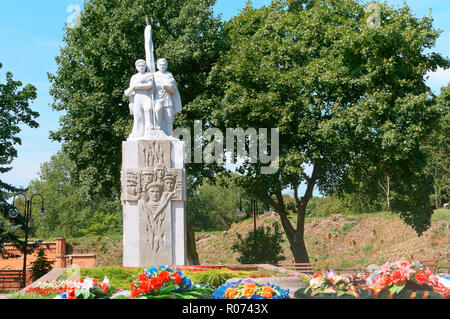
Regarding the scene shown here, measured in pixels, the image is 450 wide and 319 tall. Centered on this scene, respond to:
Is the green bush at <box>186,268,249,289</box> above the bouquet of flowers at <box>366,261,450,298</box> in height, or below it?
below

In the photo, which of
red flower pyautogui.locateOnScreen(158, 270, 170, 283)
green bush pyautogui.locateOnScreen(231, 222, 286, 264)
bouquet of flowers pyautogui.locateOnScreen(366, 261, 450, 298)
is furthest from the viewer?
green bush pyautogui.locateOnScreen(231, 222, 286, 264)

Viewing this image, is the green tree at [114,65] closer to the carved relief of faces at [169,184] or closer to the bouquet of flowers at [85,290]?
the carved relief of faces at [169,184]

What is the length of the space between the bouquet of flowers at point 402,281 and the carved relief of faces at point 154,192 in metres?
10.4

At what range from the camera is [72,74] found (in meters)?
26.7

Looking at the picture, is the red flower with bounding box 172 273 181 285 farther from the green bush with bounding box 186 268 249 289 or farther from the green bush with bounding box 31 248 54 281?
the green bush with bounding box 31 248 54 281

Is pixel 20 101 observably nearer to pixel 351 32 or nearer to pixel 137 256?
pixel 137 256

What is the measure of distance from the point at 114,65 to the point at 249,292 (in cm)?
1968

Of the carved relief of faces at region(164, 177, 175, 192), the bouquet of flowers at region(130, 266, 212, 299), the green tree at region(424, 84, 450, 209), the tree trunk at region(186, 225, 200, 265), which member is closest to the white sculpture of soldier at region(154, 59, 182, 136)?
the carved relief of faces at region(164, 177, 175, 192)

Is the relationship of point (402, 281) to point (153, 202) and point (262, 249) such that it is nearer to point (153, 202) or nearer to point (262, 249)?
point (153, 202)

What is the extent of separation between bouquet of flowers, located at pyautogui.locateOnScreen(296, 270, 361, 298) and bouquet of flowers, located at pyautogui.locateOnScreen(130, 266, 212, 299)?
1.33 meters

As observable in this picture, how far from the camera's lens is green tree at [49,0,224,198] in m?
24.9

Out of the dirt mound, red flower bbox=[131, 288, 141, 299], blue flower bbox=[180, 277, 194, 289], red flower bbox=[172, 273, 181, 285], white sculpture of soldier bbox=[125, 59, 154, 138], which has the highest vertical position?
white sculpture of soldier bbox=[125, 59, 154, 138]
